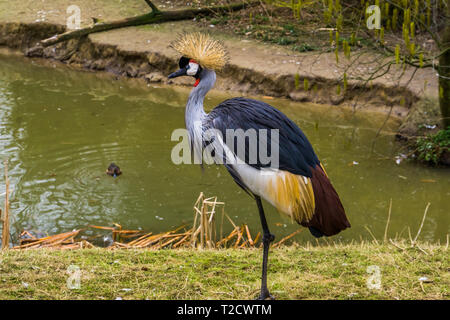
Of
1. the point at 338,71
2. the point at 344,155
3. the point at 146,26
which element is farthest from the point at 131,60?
the point at 344,155

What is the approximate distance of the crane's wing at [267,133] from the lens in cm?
366

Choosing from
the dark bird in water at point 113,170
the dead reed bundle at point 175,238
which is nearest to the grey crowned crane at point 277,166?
the dead reed bundle at point 175,238

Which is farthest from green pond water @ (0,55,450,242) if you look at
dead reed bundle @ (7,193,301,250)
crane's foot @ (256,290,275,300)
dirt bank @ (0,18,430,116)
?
crane's foot @ (256,290,275,300)

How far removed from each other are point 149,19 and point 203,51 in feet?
30.4

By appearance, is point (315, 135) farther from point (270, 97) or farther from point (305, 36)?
point (305, 36)

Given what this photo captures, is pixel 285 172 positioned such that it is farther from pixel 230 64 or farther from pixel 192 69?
pixel 230 64

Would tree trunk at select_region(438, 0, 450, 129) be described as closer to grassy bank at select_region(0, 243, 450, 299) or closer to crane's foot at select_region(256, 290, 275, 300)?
grassy bank at select_region(0, 243, 450, 299)

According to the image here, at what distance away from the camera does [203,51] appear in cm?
414

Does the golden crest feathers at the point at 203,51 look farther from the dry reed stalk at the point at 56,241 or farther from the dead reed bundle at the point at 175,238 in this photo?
the dry reed stalk at the point at 56,241

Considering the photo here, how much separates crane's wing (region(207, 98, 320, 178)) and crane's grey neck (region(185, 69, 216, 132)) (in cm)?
21

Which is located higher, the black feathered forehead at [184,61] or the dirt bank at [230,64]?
the black feathered forehead at [184,61]

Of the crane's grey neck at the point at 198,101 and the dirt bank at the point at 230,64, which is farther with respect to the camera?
the dirt bank at the point at 230,64

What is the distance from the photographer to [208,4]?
14.4 m

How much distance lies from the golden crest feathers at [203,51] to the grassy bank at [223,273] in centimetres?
148
